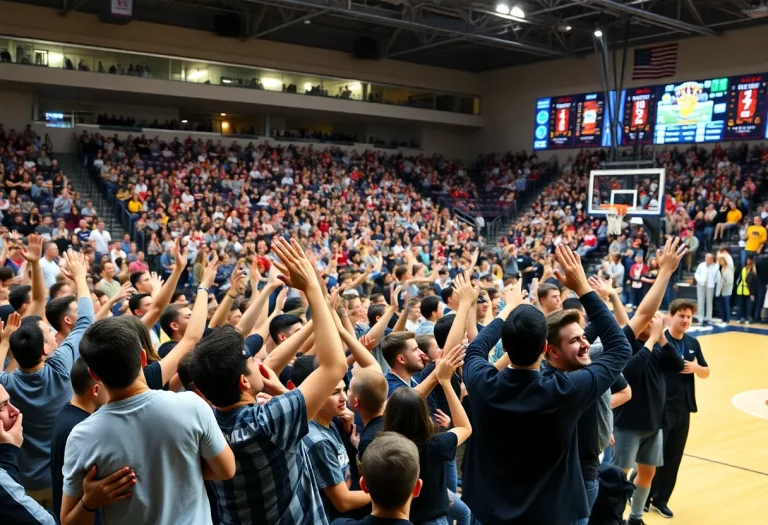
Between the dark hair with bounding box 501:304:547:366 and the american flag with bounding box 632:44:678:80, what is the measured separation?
919 inches

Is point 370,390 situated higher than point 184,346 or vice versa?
point 184,346

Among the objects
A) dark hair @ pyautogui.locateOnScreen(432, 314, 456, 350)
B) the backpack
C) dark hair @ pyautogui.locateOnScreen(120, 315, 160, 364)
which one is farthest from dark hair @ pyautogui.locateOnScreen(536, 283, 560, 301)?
dark hair @ pyautogui.locateOnScreen(120, 315, 160, 364)

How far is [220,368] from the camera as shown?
2359mm

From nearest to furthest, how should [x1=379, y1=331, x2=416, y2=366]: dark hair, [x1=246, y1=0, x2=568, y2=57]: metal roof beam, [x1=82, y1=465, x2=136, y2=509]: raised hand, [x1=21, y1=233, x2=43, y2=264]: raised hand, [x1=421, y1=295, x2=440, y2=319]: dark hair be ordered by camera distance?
[x1=82, y1=465, x2=136, y2=509]: raised hand, [x1=379, y1=331, x2=416, y2=366]: dark hair, [x1=21, y1=233, x2=43, y2=264]: raised hand, [x1=421, y1=295, x2=440, y2=319]: dark hair, [x1=246, y1=0, x2=568, y2=57]: metal roof beam

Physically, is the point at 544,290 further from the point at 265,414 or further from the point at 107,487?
the point at 107,487

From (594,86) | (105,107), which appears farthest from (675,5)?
(105,107)

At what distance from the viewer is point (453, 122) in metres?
29.2

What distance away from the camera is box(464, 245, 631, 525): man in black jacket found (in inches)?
112

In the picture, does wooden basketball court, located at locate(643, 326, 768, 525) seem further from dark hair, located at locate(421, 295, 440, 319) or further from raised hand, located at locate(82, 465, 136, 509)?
raised hand, located at locate(82, 465, 136, 509)

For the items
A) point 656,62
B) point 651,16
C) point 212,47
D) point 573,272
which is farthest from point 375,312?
point 656,62

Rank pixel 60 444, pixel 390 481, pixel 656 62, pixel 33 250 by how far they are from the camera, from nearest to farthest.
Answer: pixel 390 481 → pixel 60 444 → pixel 33 250 → pixel 656 62

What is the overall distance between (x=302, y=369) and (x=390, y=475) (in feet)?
5.01

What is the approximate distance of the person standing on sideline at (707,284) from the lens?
51.6 feet

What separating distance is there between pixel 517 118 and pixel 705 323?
15.0 metres
